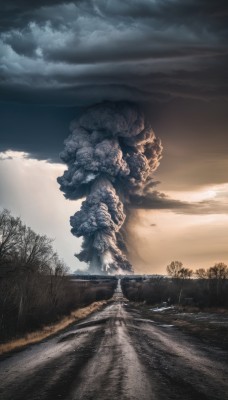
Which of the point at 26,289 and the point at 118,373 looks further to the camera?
the point at 26,289

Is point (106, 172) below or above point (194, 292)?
above

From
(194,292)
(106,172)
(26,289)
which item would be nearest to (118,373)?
(26,289)

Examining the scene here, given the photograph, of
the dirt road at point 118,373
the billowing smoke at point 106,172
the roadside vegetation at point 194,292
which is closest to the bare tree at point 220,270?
the roadside vegetation at point 194,292

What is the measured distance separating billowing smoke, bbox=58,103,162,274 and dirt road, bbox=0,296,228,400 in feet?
478

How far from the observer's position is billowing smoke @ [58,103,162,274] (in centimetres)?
16975

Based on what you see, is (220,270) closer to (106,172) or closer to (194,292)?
(194,292)

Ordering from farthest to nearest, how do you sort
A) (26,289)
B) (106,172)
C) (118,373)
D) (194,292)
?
(106,172), (194,292), (26,289), (118,373)

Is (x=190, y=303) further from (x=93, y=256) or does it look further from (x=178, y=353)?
(x=93, y=256)

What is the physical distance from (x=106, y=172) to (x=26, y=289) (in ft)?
433

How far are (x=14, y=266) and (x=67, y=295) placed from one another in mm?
22563

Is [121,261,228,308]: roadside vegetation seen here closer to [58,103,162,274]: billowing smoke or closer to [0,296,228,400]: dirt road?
[0,296,228,400]: dirt road

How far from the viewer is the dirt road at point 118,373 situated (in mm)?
10641

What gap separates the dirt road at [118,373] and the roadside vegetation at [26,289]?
421 inches

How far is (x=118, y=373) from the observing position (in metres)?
13.3
